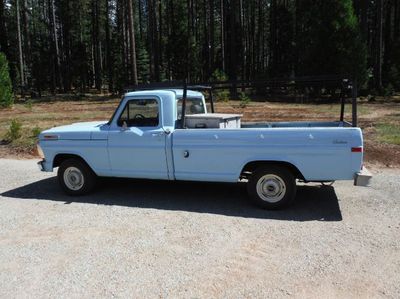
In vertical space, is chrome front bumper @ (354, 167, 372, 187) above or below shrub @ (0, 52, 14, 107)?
below

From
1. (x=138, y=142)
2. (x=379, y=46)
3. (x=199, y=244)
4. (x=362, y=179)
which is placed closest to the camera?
(x=199, y=244)

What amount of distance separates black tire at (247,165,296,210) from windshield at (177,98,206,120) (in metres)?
1.67

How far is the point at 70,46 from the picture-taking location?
166ft

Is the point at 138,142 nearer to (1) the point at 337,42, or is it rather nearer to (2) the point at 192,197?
(2) the point at 192,197

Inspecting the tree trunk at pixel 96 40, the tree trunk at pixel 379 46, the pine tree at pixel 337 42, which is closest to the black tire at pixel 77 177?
the pine tree at pixel 337 42

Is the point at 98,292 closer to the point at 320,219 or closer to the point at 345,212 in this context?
the point at 320,219

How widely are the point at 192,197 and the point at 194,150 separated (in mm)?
1049

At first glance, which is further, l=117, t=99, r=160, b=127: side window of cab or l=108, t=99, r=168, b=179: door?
l=117, t=99, r=160, b=127: side window of cab

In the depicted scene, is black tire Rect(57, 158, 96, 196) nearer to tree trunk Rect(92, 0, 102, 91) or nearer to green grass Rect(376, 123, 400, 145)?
green grass Rect(376, 123, 400, 145)

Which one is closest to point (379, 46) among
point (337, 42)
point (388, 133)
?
point (337, 42)

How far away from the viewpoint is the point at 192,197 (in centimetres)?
695

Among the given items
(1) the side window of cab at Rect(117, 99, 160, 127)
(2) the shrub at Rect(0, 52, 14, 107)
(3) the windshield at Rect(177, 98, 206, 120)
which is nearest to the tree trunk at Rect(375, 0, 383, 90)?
(2) the shrub at Rect(0, 52, 14, 107)

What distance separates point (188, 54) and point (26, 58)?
24799 millimetres

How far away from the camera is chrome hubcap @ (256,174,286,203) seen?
604 centimetres
